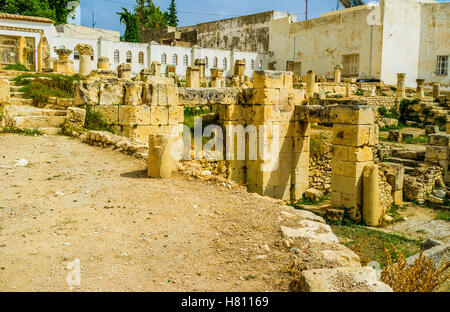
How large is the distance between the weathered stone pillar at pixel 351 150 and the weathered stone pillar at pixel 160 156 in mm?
5160

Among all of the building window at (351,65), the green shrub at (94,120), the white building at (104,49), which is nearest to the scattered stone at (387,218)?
the green shrub at (94,120)

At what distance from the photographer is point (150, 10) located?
2276 inches

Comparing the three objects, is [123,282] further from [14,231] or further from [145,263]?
[14,231]

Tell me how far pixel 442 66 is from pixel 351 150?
25920 millimetres

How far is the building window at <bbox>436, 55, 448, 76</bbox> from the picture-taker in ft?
103

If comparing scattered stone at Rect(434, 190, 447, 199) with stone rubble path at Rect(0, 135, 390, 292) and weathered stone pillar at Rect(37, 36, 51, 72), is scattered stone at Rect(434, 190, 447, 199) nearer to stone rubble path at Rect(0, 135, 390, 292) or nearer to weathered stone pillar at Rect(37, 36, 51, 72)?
stone rubble path at Rect(0, 135, 390, 292)

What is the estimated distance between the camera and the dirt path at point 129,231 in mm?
3984

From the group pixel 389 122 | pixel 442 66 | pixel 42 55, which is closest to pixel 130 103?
pixel 389 122

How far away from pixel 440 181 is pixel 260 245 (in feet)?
37.1

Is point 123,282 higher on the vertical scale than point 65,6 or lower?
lower

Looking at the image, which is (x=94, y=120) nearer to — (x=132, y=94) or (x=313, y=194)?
(x=132, y=94)

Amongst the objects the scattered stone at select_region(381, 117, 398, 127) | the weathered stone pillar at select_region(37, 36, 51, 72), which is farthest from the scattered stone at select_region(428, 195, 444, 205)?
the weathered stone pillar at select_region(37, 36, 51, 72)

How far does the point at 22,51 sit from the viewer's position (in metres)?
24.3
